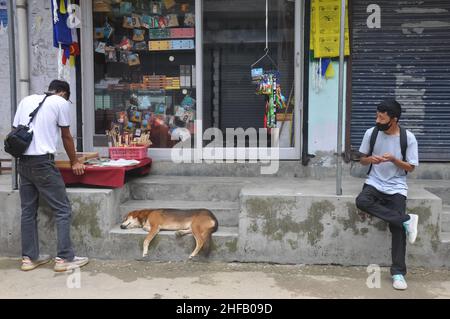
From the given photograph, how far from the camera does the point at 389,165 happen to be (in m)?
4.46

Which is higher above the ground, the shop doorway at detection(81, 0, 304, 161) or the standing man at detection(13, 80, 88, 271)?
the shop doorway at detection(81, 0, 304, 161)

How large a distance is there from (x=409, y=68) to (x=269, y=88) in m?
1.75

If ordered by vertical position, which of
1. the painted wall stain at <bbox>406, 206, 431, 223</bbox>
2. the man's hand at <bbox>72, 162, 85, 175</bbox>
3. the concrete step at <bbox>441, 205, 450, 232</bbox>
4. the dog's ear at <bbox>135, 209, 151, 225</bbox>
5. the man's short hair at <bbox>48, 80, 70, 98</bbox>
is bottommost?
the concrete step at <bbox>441, 205, 450, 232</bbox>

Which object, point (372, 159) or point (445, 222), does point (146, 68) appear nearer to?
point (372, 159)

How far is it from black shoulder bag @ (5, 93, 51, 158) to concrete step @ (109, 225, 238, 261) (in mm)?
1226

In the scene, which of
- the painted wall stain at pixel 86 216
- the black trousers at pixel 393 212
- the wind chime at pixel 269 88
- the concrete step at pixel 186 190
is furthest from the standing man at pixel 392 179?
the painted wall stain at pixel 86 216

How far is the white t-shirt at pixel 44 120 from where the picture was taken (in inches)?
177

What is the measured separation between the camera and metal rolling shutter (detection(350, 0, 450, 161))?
592 cm

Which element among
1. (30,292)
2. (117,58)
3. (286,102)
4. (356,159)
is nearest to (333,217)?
(356,159)

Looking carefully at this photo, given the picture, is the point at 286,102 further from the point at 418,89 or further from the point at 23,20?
the point at 23,20

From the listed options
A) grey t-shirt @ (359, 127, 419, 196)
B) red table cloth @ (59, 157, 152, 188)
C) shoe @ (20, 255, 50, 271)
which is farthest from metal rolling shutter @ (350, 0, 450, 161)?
shoe @ (20, 255, 50, 271)

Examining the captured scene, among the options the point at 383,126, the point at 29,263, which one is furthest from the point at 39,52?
the point at 383,126

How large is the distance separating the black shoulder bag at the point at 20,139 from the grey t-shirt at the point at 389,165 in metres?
3.09

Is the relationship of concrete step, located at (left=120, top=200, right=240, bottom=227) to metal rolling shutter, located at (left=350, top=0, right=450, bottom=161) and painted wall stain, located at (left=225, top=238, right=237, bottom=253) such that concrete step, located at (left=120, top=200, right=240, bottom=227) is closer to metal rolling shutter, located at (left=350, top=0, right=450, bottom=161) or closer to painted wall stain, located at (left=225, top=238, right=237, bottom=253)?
painted wall stain, located at (left=225, top=238, right=237, bottom=253)
